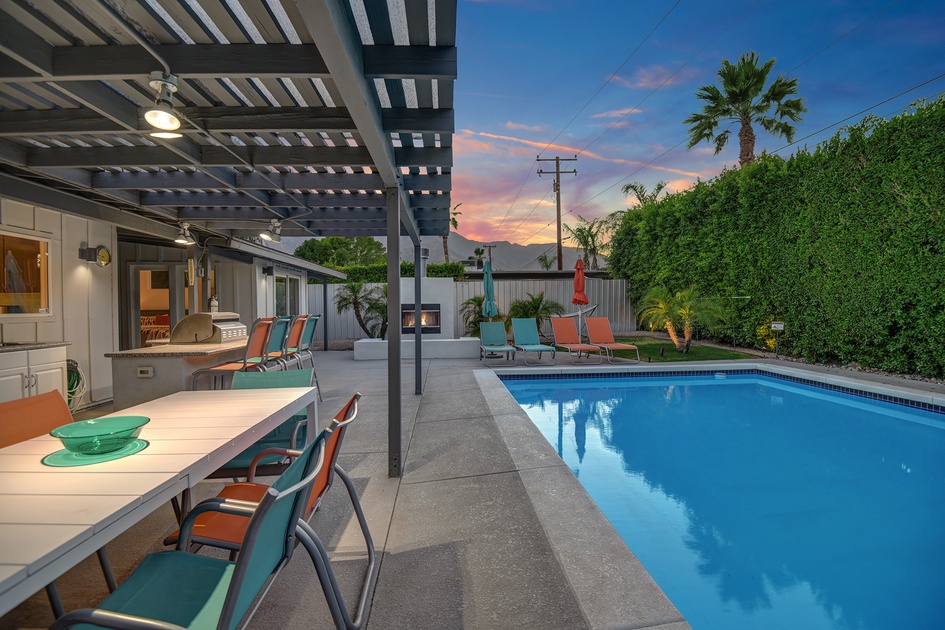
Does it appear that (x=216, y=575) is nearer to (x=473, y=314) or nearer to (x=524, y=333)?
(x=524, y=333)

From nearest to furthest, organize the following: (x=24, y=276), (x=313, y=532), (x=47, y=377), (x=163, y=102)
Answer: (x=313, y=532) → (x=163, y=102) → (x=47, y=377) → (x=24, y=276)

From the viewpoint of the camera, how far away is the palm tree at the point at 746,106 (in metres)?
12.4

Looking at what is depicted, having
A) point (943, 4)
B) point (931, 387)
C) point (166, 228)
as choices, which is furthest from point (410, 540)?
point (943, 4)

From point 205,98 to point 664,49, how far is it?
56.8 ft

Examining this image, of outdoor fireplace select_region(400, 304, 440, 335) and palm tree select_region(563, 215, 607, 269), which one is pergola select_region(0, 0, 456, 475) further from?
palm tree select_region(563, 215, 607, 269)

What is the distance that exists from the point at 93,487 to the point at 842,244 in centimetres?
1035

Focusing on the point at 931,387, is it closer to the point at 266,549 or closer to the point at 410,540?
the point at 410,540

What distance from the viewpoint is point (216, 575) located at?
1.42 metres

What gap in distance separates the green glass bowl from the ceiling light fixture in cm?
166

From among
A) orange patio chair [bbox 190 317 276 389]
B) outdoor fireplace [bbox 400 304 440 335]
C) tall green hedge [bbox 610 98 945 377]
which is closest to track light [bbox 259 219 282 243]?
orange patio chair [bbox 190 317 276 389]

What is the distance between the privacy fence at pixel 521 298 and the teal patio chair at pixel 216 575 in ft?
41.0

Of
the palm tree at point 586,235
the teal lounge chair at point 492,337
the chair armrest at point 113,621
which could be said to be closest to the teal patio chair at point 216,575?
the chair armrest at point 113,621

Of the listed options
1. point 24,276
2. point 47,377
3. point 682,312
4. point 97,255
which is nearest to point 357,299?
point 97,255

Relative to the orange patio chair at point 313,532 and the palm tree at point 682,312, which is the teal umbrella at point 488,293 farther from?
the orange patio chair at point 313,532
